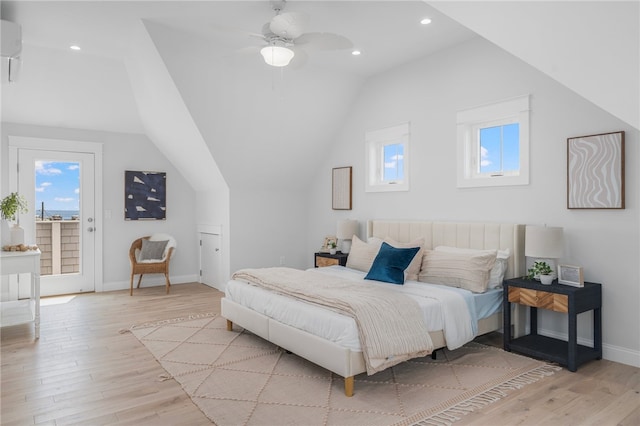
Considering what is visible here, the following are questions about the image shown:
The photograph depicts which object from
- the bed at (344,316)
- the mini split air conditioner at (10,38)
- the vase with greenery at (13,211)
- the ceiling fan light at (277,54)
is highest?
the mini split air conditioner at (10,38)

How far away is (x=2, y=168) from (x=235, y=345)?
4.28 m

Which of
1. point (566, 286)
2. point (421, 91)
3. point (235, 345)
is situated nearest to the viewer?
point (566, 286)

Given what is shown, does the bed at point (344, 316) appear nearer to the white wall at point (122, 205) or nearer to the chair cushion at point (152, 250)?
the chair cushion at point (152, 250)

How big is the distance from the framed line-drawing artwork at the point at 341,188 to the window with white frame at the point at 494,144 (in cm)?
183

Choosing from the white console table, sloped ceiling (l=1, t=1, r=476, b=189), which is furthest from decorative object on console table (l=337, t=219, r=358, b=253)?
the white console table

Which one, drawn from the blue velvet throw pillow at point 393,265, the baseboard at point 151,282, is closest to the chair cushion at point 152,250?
the baseboard at point 151,282

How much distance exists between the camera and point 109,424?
8.14ft

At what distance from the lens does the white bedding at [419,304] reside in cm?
296

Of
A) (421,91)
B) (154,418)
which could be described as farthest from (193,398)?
(421,91)

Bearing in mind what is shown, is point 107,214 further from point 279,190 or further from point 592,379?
point 592,379

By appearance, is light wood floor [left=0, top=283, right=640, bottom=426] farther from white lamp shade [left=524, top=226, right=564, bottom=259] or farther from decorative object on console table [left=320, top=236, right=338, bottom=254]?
decorative object on console table [left=320, top=236, right=338, bottom=254]

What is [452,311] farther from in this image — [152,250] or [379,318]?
[152,250]

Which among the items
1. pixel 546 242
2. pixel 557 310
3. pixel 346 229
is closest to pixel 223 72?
pixel 346 229

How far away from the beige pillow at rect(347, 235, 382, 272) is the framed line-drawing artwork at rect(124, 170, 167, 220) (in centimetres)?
351
